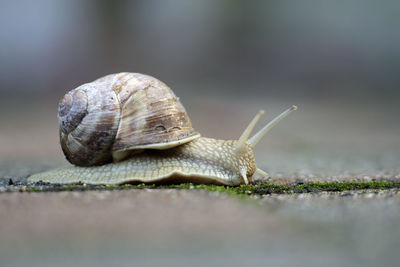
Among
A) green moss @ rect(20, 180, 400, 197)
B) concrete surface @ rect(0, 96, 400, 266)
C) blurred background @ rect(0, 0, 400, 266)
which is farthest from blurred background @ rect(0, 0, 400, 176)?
concrete surface @ rect(0, 96, 400, 266)

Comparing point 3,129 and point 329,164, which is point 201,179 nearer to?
point 329,164

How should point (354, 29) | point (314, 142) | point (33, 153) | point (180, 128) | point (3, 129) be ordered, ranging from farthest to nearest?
point (354, 29)
point (3, 129)
point (314, 142)
point (33, 153)
point (180, 128)

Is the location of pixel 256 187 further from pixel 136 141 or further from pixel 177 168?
pixel 136 141

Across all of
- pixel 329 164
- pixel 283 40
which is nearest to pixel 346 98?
pixel 283 40

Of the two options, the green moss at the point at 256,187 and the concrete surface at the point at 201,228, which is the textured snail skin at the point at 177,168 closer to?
the green moss at the point at 256,187

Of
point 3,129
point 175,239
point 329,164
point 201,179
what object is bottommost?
point 3,129

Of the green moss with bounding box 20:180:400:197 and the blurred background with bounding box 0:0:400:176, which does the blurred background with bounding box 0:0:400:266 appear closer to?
the blurred background with bounding box 0:0:400:176
